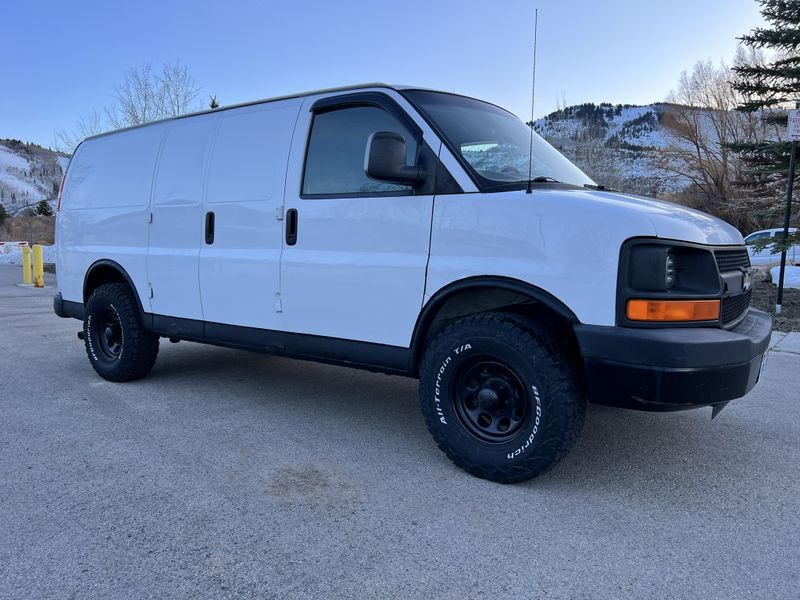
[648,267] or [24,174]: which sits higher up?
[24,174]

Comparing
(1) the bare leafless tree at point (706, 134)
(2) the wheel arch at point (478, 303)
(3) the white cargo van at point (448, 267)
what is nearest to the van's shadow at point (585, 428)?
(3) the white cargo van at point (448, 267)

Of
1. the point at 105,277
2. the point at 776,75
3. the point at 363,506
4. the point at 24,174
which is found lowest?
the point at 363,506

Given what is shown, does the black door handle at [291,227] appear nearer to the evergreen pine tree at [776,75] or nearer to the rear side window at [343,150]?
the rear side window at [343,150]

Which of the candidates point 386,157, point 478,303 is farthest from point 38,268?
point 478,303

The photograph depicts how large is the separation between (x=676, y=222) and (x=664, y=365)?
2.24 feet

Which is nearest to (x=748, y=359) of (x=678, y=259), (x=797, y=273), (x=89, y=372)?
(x=678, y=259)

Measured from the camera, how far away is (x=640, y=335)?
8.91 feet

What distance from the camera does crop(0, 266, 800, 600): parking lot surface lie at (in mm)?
2318

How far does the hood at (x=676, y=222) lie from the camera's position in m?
2.78

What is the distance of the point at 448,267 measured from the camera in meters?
3.26

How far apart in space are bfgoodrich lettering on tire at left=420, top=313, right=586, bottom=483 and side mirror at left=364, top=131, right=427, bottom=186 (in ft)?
2.86

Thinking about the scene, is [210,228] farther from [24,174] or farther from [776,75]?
[24,174]

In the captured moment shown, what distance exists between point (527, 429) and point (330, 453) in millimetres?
1226

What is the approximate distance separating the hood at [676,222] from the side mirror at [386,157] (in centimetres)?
96
